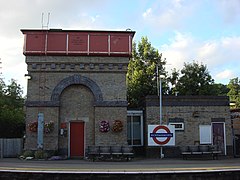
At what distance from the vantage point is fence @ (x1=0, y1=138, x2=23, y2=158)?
20.8 meters

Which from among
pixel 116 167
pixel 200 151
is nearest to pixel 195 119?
pixel 200 151

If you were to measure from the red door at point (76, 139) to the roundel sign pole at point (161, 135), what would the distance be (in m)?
4.36

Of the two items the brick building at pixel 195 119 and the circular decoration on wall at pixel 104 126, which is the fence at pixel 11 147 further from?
the brick building at pixel 195 119

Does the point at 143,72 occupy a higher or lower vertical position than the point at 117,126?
higher

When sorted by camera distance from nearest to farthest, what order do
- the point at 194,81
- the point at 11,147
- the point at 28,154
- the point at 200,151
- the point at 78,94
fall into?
the point at 28,154 → the point at 200,151 → the point at 78,94 → the point at 11,147 → the point at 194,81

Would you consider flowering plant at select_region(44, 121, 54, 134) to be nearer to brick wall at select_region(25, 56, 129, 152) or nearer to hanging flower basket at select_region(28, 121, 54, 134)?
hanging flower basket at select_region(28, 121, 54, 134)

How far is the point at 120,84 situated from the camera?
2136 centimetres

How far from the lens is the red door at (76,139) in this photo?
20938 mm

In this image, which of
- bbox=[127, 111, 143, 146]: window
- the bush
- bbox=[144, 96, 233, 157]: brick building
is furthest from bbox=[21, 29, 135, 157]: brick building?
bbox=[144, 96, 233, 157]: brick building

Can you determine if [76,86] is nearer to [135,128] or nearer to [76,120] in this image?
[76,120]

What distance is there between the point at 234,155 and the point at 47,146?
12.4m

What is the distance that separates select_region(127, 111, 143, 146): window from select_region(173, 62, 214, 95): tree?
53.9 feet

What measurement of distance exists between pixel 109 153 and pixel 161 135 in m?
3.63

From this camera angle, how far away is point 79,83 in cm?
2120
